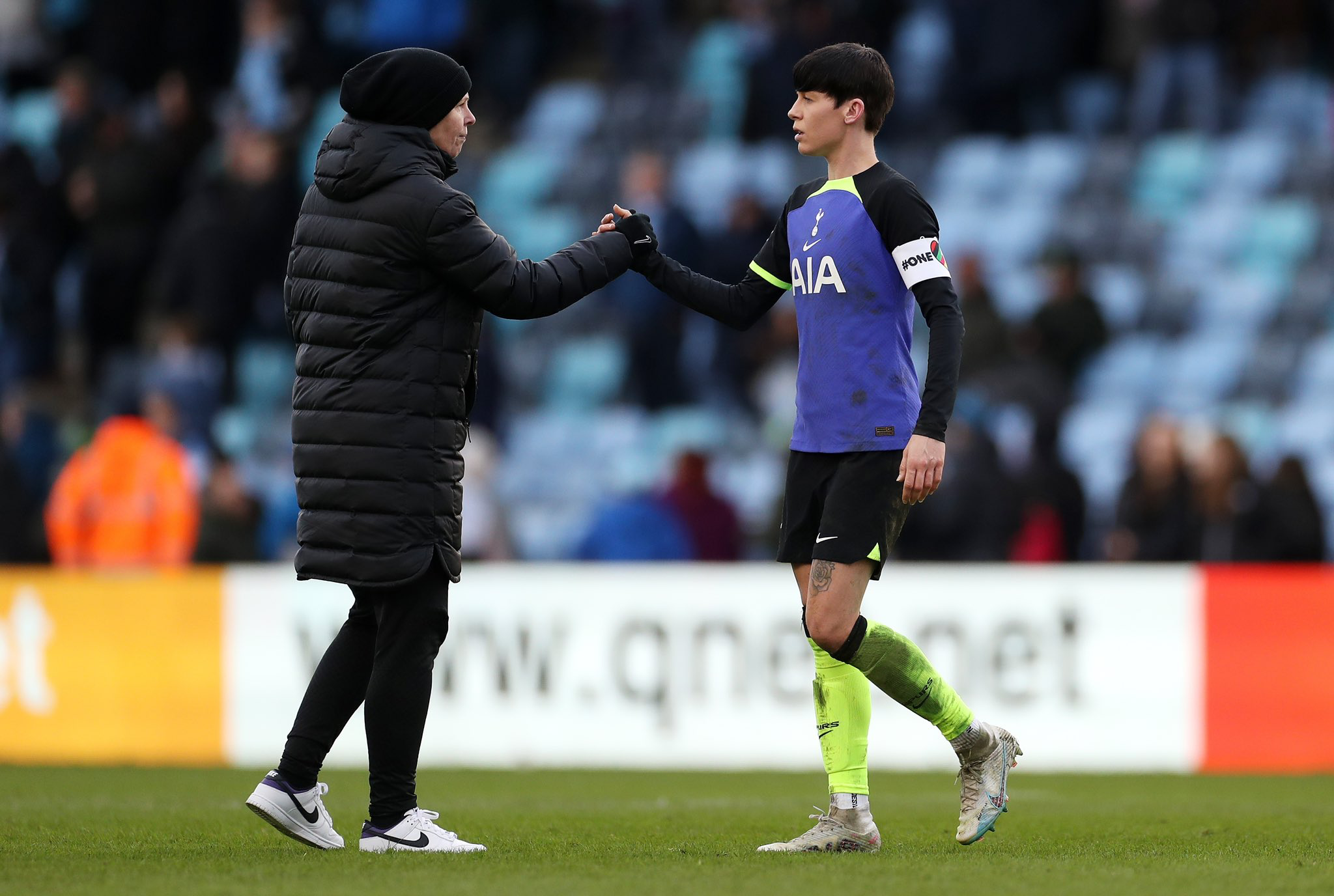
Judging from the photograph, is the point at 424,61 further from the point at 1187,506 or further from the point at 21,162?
the point at 21,162

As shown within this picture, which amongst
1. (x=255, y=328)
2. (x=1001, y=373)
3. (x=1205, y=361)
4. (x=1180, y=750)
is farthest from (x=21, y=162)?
(x=1180, y=750)

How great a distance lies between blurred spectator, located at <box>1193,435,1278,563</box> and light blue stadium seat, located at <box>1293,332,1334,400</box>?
89.2 inches

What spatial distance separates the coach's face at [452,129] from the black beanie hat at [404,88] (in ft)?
0.09

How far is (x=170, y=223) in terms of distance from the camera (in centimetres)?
1552

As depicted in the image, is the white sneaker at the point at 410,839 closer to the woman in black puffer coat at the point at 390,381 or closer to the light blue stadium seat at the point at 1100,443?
the woman in black puffer coat at the point at 390,381

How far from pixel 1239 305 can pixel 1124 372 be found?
0.98 m

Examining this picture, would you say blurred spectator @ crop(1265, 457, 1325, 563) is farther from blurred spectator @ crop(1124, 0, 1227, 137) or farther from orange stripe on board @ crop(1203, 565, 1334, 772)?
blurred spectator @ crop(1124, 0, 1227, 137)

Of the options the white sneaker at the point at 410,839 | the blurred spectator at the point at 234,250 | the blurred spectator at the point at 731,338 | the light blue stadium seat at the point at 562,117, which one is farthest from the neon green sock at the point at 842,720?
the light blue stadium seat at the point at 562,117

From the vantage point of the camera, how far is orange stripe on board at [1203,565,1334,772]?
9609 mm

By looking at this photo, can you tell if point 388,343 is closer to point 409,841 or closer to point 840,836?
point 409,841

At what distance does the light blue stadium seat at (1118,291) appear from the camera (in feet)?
45.1

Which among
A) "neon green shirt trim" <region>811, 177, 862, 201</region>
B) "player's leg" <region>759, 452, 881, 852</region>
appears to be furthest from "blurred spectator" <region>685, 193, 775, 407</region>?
"player's leg" <region>759, 452, 881, 852</region>

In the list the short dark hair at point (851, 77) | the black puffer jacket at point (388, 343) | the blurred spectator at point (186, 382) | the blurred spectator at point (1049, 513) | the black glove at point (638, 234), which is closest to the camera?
the black puffer jacket at point (388, 343)

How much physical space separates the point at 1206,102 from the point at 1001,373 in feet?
11.9
